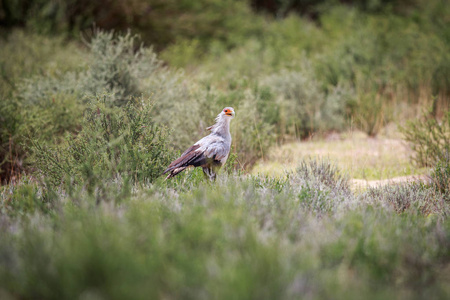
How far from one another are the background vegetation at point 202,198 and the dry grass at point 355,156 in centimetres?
21

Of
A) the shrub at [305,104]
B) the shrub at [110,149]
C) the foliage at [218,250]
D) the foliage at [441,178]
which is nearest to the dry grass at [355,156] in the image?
the shrub at [305,104]

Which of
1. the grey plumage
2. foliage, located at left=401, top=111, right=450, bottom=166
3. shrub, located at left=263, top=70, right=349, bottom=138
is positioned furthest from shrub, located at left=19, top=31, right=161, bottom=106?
foliage, located at left=401, top=111, right=450, bottom=166

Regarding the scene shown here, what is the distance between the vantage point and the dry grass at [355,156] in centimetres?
520

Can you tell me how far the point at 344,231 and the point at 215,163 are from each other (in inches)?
61.6

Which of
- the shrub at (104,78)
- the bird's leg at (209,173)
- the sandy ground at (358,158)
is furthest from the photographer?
the shrub at (104,78)

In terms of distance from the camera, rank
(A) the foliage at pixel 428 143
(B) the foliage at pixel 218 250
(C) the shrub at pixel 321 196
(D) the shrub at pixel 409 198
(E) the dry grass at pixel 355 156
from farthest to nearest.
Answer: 1. (A) the foliage at pixel 428 143
2. (E) the dry grass at pixel 355 156
3. (D) the shrub at pixel 409 198
4. (C) the shrub at pixel 321 196
5. (B) the foliage at pixel 218 250

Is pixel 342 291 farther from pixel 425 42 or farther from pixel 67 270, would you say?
pixel 425 42

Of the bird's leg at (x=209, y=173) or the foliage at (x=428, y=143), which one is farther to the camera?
the foliage at (x=428, y=143)

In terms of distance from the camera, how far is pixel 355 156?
5.54 metres

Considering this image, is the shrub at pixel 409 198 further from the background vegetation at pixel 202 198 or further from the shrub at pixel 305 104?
the shrub at pixel 305 104

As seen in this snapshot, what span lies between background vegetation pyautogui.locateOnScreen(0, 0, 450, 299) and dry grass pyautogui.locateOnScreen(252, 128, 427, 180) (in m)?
0.21

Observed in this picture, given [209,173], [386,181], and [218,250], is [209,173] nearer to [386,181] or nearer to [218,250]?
[218,250]

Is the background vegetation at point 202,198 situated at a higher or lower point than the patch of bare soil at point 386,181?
higher

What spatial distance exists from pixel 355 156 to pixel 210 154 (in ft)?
8.92
